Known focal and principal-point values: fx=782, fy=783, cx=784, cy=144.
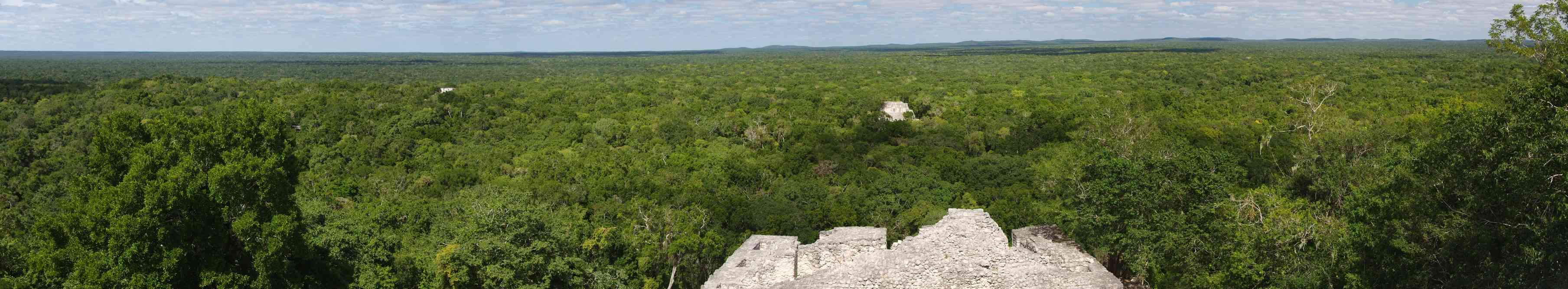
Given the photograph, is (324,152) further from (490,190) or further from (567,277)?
(567,277)

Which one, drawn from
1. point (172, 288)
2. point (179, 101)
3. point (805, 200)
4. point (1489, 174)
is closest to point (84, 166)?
point (179, 101)

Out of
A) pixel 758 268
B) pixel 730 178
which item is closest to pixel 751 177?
pixel 730 178

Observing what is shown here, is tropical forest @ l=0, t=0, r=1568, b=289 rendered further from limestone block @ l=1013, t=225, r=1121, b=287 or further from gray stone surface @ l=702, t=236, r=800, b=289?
gray stone surface @ l=702, t=236, r=800, b=289

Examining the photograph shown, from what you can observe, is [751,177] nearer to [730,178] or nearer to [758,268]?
[730,178]

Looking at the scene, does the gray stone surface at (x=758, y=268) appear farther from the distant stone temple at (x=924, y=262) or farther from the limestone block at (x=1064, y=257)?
the limestone block at (x=1064, y=257)

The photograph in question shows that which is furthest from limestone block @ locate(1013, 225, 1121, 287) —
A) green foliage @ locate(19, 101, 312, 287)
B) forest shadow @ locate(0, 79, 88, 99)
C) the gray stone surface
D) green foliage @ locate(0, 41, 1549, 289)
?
forest shadow @ locate(0, 79, 88, 99)

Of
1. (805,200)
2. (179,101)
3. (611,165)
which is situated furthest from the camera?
(179,101)

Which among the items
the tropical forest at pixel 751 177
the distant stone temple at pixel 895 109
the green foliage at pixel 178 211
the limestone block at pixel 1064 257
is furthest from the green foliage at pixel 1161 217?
the distant stone temple at pixel 895 109
